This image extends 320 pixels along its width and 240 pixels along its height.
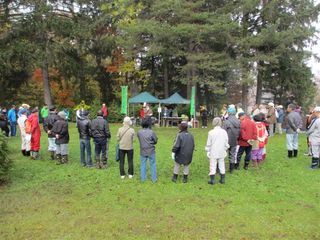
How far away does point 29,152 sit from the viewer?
14.2 m

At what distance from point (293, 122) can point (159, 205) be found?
6785 mm

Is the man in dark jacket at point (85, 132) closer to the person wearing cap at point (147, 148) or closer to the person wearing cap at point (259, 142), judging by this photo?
the person wearing cap at point (147, 148)

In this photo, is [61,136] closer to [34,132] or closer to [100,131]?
[34,132]

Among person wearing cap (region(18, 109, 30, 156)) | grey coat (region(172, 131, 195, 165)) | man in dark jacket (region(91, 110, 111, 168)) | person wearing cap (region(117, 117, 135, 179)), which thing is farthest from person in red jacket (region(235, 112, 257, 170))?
person wearing cap (region(18, 109, 30, 156))

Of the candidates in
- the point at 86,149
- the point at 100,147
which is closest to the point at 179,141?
the point at 100,147

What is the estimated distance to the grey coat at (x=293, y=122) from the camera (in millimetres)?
13242

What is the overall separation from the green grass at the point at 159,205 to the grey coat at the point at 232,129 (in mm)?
893

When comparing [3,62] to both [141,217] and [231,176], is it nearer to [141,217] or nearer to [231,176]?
[231,176]

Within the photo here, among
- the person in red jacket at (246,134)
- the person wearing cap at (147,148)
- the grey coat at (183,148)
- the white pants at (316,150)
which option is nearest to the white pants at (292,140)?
the white pants at (316,150)

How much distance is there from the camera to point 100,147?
1179cm

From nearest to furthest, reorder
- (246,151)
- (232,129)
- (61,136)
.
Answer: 1. (232,129)
2. (246,151)
3. (61,136)

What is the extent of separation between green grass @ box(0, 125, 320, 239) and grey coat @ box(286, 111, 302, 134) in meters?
1.46

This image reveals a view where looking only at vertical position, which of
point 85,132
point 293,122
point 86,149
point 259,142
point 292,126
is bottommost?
point 86,149

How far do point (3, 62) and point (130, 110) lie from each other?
32.0ft
